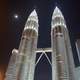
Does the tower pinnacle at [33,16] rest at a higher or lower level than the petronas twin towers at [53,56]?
higher

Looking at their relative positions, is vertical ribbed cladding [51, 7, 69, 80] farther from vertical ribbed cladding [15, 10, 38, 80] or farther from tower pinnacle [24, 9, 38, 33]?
tower pinnacle [24, 9, 38, 33]

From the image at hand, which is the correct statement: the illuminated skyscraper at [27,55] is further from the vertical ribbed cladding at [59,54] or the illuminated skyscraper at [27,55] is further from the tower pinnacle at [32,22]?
the vertical ribbed cladding at [59,54]

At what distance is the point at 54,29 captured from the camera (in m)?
10.1

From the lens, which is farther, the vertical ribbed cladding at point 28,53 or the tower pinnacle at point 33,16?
the tower pinnacle at point 33,16

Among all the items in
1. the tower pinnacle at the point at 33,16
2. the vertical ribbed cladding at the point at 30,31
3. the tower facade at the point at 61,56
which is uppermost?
the tower pinnacle at the point at 33,16

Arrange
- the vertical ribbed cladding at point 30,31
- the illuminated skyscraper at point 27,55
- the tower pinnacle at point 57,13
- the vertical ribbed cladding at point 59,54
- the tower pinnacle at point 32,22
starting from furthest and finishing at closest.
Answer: the tower pinnacle at point 57,13 → the tower pinnacle at point 32,22 → the vertical ribbed cladding at point 30,31 → the illuminated skyscraper at point 27,55 → the vertical ribbed cladding at point 59,54

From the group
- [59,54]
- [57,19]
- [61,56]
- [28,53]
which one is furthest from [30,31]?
[61,56]

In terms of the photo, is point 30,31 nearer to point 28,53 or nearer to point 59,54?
point 28,53

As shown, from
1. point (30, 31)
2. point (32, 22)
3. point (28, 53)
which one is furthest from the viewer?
point (32, 22)

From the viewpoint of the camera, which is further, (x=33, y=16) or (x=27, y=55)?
(x=33, y=16)

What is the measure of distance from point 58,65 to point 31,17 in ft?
17.6

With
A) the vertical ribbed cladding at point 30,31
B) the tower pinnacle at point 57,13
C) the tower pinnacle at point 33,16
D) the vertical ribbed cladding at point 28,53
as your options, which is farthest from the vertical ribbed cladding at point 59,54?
the tower pinnacle at point 33,16

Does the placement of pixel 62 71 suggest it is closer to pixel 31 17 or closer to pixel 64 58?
pixel 64 58

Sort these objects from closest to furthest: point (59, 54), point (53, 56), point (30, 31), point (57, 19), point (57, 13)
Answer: point (59, 54) → point (53, 56) → point (30, 31) → point (57, 19) → point (57, 13)
